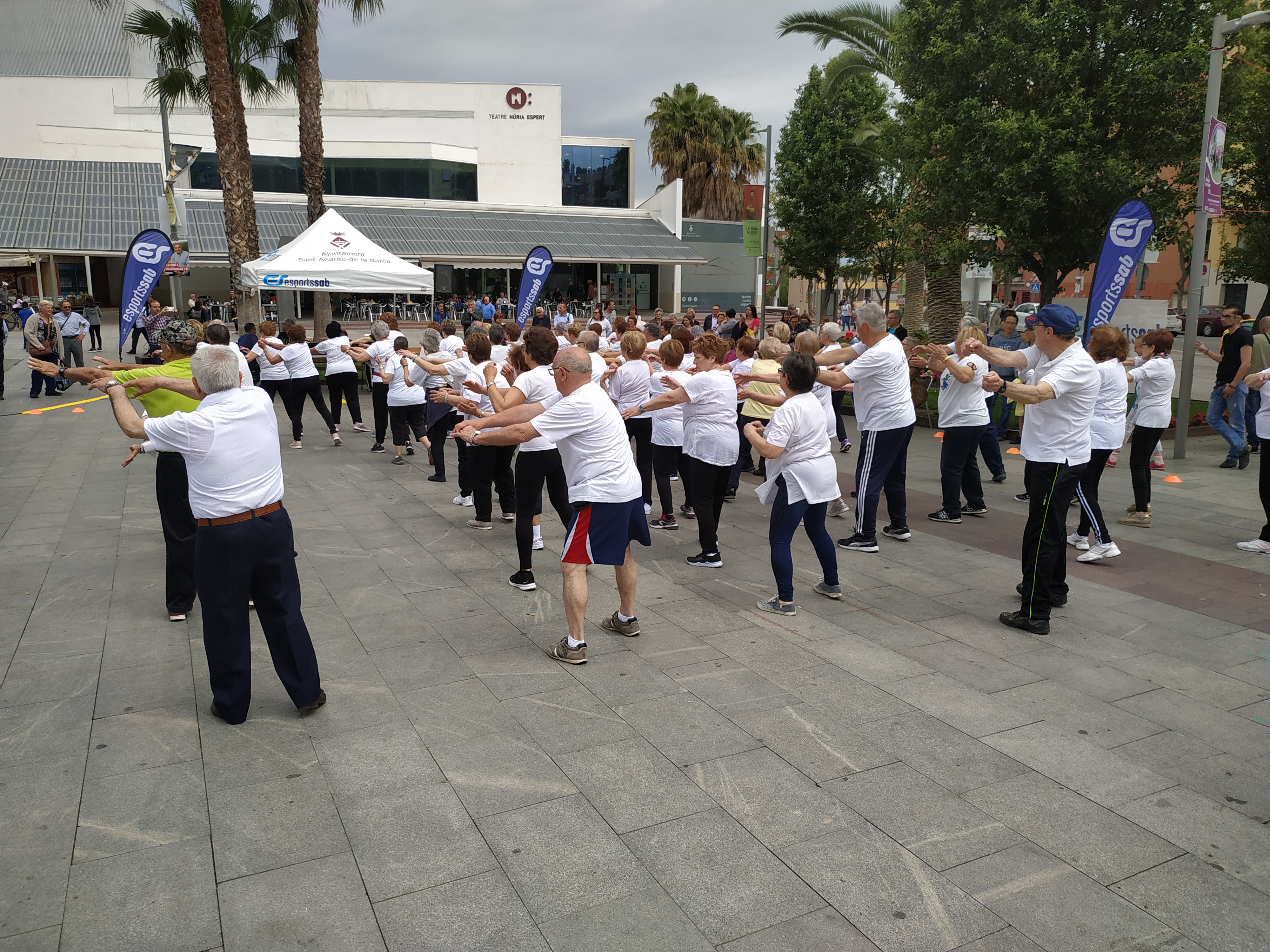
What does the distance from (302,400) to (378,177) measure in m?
30.1

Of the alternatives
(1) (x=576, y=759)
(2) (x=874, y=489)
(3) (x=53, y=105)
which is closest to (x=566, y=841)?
(1) (x=576, y=759)

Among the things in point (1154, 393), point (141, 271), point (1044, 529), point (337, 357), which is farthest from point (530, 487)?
point (141, 271)

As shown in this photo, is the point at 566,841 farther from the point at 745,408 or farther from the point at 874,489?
the point at 745,408

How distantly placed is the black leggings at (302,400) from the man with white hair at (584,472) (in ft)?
26.1

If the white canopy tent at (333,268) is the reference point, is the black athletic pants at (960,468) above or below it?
below

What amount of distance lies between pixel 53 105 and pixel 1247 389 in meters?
44.1

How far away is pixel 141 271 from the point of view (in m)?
12.9

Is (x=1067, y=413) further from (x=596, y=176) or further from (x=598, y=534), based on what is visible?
(x=596, y=176)

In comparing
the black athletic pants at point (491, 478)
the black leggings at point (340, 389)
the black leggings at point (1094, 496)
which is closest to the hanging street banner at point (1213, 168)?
the black leggings at point (1094, 496)

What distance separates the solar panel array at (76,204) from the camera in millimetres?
29984

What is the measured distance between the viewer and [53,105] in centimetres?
3759

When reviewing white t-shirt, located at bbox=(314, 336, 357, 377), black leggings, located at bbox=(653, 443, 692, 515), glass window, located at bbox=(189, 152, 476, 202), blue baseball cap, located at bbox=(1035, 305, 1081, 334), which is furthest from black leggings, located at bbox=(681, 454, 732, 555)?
glass window, located at bbox=(189, 152, 476, 202)

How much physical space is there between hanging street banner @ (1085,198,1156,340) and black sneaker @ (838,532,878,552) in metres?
5.04

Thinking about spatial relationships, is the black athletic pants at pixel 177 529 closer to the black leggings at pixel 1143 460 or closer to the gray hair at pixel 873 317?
the gray hair at pixel 873 317
